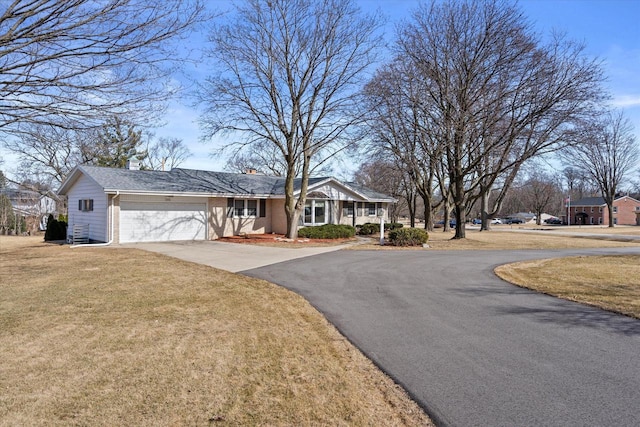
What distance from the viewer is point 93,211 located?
20.4 metres

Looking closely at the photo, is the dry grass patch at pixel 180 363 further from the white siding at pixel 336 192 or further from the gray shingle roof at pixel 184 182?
the white siding at pixel 336 192

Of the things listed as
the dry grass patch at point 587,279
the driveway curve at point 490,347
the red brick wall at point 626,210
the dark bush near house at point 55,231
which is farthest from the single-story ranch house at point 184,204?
the red brick wall at point 626,210

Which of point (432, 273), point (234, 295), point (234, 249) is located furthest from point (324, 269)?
point (234, 249)

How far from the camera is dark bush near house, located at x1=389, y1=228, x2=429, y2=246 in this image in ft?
64.7

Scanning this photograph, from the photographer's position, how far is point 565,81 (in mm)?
20047

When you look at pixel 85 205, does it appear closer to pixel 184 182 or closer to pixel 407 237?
pixel 184 182

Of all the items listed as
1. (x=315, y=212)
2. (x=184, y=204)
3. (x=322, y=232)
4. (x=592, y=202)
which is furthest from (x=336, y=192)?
(x=592, y=202)

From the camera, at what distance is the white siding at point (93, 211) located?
756 inches

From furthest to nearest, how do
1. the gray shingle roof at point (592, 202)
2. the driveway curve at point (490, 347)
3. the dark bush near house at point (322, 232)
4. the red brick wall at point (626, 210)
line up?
the red brick wall at point (626, 210) → the gray shingle roof at point (592, 202) → the dark bush near house at point (322, 232) → the driveway curve at point (490, 347)

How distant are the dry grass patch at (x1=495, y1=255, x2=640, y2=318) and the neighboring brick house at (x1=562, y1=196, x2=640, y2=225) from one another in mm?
66288

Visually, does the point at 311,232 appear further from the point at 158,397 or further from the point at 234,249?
the point at 158,397

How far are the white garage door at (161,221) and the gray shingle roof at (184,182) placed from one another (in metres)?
0.89

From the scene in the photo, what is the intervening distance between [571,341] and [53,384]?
5964 millimetres

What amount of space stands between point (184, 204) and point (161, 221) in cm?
148
